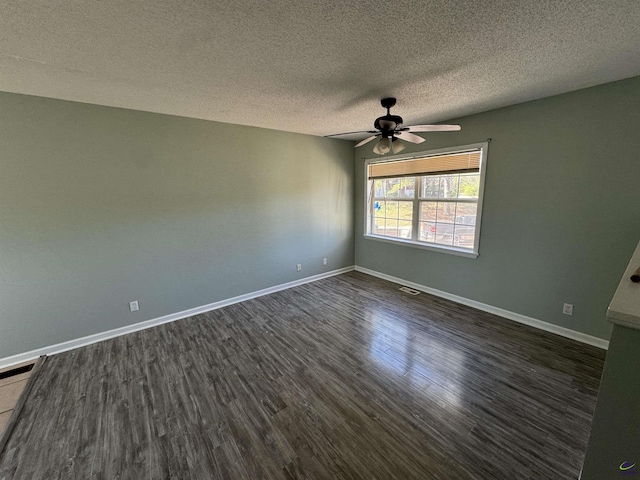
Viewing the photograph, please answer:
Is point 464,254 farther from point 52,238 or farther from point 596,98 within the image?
point 52,238

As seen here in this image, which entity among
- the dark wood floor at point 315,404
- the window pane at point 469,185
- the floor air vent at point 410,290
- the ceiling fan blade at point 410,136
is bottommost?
the dark wood floor at point 315,404

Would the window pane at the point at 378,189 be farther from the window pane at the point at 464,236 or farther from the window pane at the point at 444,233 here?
the window pane at the point at 464,236

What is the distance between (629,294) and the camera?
0.98 m

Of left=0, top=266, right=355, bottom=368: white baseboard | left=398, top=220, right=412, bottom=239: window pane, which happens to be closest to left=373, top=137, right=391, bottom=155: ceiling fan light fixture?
left=398, top=220, right=412, bottom=239: window pane

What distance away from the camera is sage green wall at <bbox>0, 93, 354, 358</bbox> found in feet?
8.00

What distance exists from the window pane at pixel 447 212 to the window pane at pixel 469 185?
184mm

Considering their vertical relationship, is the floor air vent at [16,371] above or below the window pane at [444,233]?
below

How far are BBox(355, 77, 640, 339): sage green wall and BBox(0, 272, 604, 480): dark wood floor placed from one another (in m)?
0.49

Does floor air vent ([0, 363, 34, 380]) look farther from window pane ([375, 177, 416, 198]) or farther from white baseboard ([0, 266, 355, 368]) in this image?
window pane ([375, 177, 416, 198])

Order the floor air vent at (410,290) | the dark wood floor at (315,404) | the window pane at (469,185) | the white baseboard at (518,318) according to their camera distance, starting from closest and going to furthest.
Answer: the dark wood floor at (315,404) → the white baseboard at (518,318) → the window pane at (469,185) → the floor air vent at (410,290)

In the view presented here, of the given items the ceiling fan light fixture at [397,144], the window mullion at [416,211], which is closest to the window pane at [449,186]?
the window mullion at [416,211]

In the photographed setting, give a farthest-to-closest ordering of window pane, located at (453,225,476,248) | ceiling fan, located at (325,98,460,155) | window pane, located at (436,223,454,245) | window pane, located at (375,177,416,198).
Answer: window pane, located at (375,177,416,198) → window pane, located at (436,223,454,245) → window pane, located at (453,225,476,248) → ceiling fan, located at (325,98,460,155)

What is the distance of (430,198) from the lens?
12.8 feet

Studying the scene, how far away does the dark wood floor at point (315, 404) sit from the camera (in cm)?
154
